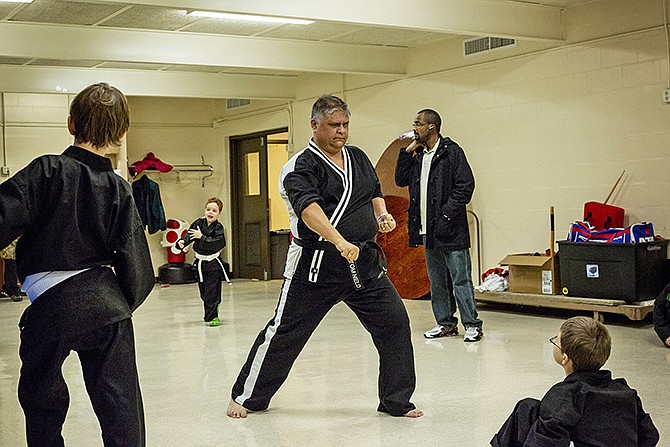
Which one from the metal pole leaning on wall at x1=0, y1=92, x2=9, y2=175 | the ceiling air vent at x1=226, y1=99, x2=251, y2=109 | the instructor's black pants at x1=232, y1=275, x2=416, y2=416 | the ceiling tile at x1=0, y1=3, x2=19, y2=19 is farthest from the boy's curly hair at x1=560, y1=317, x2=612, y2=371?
the ceiling air vent at x1=226, y1=99, x2=251, y2=109

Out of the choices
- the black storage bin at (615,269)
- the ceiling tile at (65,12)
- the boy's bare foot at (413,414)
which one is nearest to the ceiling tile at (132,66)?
the ceiling tile at (65,12)

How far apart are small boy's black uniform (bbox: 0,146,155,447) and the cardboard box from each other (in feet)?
18.2

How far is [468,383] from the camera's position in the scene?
4926 millimetres

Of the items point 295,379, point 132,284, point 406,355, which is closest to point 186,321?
point 295,379

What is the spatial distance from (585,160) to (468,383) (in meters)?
3.71

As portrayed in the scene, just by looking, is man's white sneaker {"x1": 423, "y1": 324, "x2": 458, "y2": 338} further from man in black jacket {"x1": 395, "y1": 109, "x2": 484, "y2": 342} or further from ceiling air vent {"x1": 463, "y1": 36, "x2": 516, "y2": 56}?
ceiling air vent {"x1": 463, "y1": 36, "x2": 516, "y2": 56}

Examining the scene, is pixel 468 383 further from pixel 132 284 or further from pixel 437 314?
pixel 132 284

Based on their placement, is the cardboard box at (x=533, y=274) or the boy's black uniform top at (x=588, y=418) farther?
the cardboard box at (x=533, y=274)

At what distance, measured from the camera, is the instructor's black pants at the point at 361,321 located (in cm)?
404

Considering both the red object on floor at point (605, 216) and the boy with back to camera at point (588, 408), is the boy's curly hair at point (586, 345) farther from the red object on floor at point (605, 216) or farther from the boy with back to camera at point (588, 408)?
the red object on floor at point (605, 216)

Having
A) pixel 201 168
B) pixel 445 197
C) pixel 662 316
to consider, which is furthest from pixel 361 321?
pixel 201 168

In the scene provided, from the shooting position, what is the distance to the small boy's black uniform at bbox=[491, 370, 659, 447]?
249 centimetres

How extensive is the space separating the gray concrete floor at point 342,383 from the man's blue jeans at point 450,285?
21 centimetres

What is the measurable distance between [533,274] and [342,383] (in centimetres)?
335
